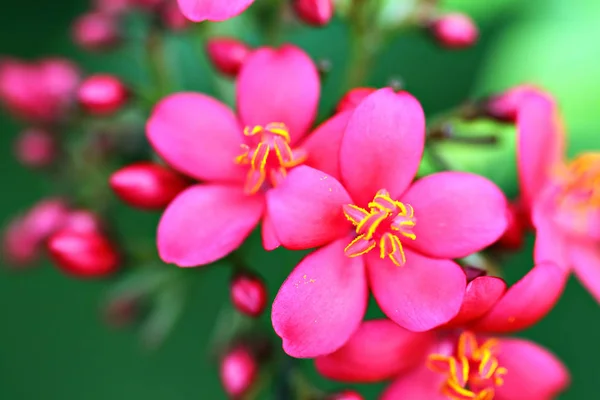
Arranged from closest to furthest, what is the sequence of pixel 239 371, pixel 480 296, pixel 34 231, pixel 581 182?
pixel 480 296
pixel 239 371
pixel 581 182
pixel 34 231

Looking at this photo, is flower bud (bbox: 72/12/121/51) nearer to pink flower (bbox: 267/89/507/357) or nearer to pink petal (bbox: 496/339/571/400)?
pink flower (bbox: 267/89/507/357)

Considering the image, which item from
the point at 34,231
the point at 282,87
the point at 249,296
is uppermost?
the point at 282,87

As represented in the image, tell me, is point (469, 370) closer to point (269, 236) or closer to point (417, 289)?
point (417, 289)

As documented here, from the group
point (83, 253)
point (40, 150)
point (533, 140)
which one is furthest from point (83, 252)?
point (533, 140)

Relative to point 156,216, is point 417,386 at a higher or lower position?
higher

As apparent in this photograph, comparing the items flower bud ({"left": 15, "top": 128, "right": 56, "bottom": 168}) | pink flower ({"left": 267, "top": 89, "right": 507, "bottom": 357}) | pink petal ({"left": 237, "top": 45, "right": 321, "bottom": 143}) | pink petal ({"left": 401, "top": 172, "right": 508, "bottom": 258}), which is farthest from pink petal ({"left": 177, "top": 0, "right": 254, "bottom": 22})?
flower bud ({"left": 15, "top": 128, "right": 56, "bottom": 168})

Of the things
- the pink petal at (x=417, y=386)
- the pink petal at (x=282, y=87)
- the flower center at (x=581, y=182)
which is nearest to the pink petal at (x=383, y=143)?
the pink petal at (x=282, y=87)

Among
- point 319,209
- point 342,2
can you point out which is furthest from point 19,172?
point 319,209

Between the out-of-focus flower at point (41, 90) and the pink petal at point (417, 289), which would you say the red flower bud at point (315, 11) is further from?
the out-of-focus flower at point (41, 90)
